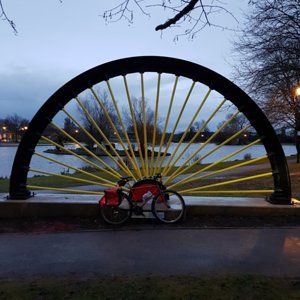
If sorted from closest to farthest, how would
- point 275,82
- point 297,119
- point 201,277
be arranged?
point 201,277 < point 275,82 < point 297,119

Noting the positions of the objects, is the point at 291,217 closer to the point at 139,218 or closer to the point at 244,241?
the point at 244,241

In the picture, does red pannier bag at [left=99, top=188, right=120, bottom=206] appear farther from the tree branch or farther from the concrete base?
the tree branch

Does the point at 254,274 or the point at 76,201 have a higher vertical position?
the point at 76,201

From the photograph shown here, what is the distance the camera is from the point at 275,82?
23.1m

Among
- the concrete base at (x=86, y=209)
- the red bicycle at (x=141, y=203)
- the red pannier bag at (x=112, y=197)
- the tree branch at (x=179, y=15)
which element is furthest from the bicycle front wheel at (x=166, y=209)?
the tree branch at (x=179, y=15)

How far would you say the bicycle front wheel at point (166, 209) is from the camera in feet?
24.7

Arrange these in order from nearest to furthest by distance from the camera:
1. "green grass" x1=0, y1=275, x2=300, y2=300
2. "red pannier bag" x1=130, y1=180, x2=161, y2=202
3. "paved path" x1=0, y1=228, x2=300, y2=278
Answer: "green grass" x1=0, y1=275, x2=300, y2=300, "paved path" x1=0, y1=228, x2=300, y2=278, "red pannier bag" x1=130, y1=180, x2=161, y2=202

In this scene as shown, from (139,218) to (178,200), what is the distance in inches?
33.1

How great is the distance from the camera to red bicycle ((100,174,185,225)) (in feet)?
24.4

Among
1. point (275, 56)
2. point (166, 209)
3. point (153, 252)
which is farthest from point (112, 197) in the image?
point (275, 56)

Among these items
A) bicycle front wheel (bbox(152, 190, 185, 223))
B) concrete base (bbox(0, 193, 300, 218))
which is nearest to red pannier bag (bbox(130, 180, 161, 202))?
bicycle front wheel (bbox(152, 190, 185, 223))

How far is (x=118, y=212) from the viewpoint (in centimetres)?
752

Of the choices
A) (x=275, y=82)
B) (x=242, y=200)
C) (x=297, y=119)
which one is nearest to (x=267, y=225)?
(x=242, y=200)

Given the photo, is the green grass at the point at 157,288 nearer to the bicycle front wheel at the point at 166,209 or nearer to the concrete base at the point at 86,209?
the bicycle front wheel at the point at 166,209
